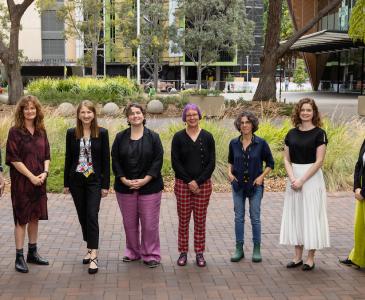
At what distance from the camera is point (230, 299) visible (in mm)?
4812

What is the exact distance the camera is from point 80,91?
85.4 feet

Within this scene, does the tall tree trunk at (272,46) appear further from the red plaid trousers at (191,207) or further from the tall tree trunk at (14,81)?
the red plaid trousers at (191,207)

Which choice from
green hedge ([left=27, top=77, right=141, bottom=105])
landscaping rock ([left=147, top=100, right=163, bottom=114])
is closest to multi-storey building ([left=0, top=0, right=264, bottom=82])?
green hedge ([left=27, top=77, right=141, bottom=105])

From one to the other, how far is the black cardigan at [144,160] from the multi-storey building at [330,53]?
33.8 m

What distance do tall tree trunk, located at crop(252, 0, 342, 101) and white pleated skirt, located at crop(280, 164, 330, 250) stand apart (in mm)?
18949

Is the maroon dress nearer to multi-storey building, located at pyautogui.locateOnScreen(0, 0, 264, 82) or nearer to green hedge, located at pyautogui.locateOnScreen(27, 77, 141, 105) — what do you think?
green hedge, located at pyautogui.locateOnScreen(27, 77, 141, 105)

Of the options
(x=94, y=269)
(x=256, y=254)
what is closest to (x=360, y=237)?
(x=256, y=254)

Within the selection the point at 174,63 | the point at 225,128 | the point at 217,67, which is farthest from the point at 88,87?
the point at 217,67

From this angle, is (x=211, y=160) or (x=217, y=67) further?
(x=217, y=67)

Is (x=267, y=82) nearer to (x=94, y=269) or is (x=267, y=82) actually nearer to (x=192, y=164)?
(x=192, y=164)

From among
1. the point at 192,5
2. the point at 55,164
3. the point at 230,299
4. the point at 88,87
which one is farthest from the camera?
the point at 192,5

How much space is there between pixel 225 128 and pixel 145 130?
6.08m

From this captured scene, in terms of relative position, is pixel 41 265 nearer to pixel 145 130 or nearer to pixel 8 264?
pixel 8 264

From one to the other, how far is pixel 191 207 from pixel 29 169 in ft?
5.55
